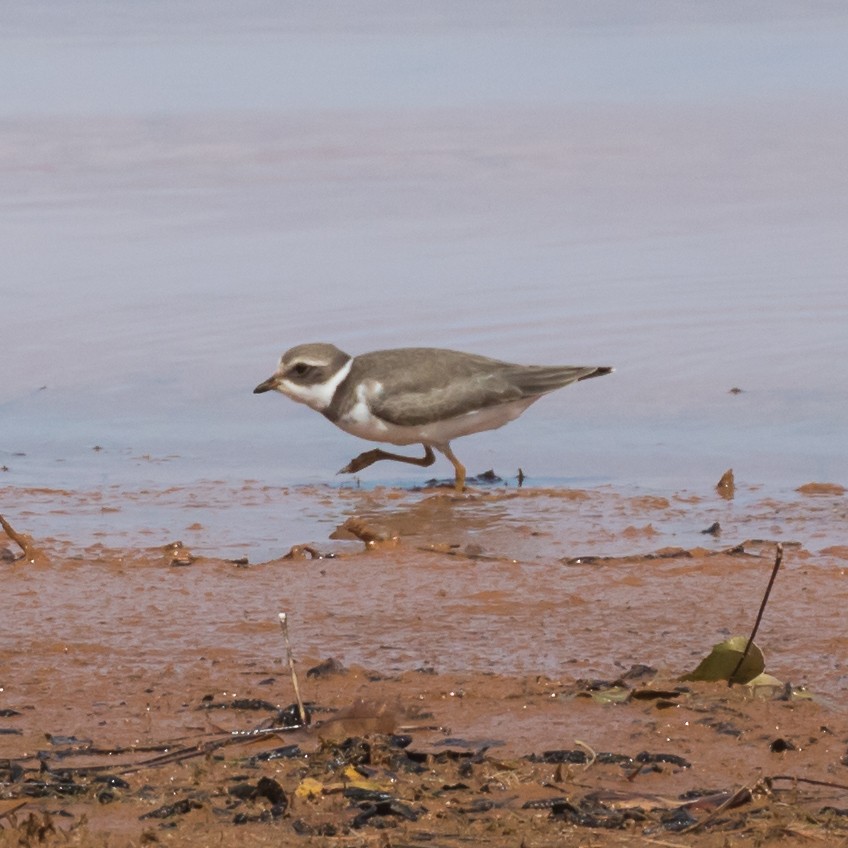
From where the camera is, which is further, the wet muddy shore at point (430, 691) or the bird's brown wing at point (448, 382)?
the bird's brown wing at point (448, 382)

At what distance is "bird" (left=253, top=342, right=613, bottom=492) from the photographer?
932 cm

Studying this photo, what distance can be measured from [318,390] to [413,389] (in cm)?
53

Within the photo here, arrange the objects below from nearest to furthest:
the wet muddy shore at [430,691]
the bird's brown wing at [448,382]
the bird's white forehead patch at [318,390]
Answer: the wet muddy shore at [430,691], the bird's brown wing at [448,382], the bird's white forehead patch at [318,390]

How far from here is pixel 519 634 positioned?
591 centimetres

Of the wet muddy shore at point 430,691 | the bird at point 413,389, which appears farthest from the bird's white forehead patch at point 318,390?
the wet muddy shore at point 430,691

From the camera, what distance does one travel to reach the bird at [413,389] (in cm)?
932

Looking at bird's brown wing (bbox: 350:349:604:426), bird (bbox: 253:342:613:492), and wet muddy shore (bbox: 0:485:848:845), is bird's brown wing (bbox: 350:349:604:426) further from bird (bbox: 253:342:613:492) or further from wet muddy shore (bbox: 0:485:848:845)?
wet muddy shore (bbox: 0:485:848:845)

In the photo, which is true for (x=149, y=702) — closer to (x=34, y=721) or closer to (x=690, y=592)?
(x=34, y=721)

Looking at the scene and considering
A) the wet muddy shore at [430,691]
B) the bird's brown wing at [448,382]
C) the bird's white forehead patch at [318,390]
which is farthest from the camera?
the bird's white forehead patch at [318,390]

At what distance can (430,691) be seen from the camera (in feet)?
16.8

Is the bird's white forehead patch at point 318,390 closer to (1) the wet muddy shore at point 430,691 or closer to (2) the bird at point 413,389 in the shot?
(2) the bird at point 413,389

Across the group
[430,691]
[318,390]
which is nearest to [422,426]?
[318,390]

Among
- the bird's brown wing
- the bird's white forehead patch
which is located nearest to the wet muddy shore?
the bird's brown wing

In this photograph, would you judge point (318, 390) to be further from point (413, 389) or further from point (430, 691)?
point (430, 691)
